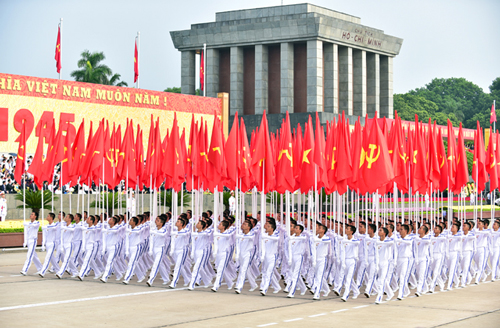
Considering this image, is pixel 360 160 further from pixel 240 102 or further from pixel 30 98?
pixel 240 102

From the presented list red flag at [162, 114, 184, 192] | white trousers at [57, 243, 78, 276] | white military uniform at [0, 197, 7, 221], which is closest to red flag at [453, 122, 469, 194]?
red flag at [162, 114, 184, 192]

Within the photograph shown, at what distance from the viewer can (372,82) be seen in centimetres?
5462

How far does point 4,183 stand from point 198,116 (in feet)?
40.2

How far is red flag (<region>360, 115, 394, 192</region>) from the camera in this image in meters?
14.3

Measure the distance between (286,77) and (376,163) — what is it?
34.0m

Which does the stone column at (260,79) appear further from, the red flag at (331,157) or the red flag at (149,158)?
the red flag at (331,157)

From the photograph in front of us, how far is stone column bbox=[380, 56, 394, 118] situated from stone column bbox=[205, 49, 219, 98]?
13.2m

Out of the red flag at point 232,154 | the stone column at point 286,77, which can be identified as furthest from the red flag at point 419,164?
the stone column at point 286,77

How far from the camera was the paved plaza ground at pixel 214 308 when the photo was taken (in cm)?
1125

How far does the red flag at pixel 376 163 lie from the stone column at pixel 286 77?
1314 inches

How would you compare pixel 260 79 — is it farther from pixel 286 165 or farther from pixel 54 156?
pixel 286 165

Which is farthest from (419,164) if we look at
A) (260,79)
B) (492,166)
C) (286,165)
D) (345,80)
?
(345,80)

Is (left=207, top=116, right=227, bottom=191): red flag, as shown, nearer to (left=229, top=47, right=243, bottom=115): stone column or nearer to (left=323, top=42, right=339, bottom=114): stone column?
(left=323, top=42, right=339, bottom=114): stone column

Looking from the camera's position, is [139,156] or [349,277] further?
[139,156]
